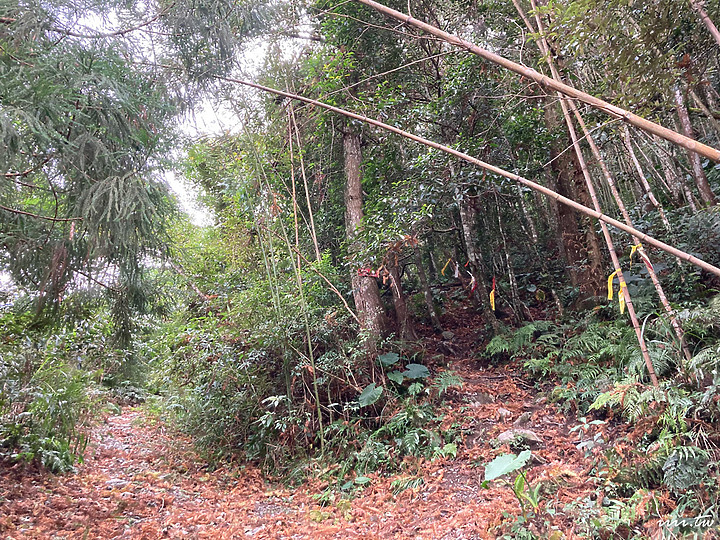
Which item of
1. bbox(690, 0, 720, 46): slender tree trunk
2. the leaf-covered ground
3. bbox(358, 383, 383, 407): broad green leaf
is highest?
bbox(690, 0, 720, 46): slender tree trunk

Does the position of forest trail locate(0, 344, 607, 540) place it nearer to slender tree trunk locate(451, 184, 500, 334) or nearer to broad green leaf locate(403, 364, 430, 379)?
broad green leaf locate(403, 364, 430, 379)

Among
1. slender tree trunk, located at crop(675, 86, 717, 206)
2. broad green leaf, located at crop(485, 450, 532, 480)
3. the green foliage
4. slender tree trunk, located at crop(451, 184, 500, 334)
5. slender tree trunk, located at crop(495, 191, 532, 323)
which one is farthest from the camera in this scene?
slender tree trunk, located at crop(495, 191, 532, 323)

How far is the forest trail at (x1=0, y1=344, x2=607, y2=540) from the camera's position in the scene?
2.80m

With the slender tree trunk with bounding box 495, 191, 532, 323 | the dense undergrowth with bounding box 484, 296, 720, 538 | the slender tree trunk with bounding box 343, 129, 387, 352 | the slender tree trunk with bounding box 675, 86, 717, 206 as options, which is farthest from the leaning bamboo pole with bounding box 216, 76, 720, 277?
the slender tree trunk with bounding box 675, 86, 717, 206

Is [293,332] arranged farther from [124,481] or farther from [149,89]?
[149,89]

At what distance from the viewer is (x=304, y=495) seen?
3.87 m

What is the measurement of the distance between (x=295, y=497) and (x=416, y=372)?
6.39 feet

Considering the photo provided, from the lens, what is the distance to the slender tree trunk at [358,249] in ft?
17.0

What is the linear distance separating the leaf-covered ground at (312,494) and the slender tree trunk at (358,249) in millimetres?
1415

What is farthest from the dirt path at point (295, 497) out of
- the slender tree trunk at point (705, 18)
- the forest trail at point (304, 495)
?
the slender tree trunk at point (705, 18)

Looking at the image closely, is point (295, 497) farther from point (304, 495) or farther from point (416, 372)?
point (416, 372)

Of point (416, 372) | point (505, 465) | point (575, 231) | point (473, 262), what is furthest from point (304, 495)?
point (575, 231)

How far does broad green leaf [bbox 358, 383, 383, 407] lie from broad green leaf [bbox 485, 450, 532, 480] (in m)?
1.96

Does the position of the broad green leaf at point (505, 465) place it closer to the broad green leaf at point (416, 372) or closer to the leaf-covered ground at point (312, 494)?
the leaf-covered ground at point (312, 494)
